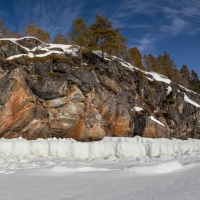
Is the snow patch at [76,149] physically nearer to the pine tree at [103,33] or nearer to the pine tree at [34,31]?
the pine tree at [103,33]

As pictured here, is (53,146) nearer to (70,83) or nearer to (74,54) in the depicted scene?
(70,83)

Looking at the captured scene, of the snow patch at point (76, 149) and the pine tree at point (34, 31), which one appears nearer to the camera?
the snow patch at point (76, 149)

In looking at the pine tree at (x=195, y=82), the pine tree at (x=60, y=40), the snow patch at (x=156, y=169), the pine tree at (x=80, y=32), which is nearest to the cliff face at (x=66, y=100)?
the pine tree at (x=80, y=32)

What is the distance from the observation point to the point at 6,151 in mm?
16250

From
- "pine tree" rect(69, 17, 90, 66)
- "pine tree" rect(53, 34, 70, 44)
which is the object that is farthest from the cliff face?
"pine tree" rect(53, 34, 70, 44)

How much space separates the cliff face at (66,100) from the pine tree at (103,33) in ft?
10.3

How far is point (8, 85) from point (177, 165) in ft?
52.5

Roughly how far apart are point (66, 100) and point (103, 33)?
16.3m

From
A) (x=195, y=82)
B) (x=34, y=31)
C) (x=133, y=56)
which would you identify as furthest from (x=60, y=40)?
(x=195, y=82)

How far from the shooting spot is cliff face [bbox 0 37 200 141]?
65.9ft

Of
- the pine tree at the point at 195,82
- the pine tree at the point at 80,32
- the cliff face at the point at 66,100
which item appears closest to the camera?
the cliff face at the point at 66,100

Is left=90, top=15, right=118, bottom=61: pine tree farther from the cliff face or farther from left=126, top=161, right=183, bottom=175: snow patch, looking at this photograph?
left=126, top=161, right=183, bottom=175: snow patch

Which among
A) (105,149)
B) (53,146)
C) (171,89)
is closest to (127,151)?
(105,149)

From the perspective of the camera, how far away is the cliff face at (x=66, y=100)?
65.9 feet
